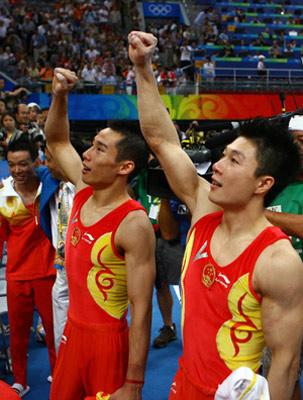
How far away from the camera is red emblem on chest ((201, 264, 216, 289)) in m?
1.96

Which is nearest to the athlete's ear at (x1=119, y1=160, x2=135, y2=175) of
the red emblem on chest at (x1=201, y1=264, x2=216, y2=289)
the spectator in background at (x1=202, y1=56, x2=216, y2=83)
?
the red emblem on chest at (x1=201, y1=264, x2=216, y2=289)

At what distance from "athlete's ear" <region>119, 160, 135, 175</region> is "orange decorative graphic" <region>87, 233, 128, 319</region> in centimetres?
31

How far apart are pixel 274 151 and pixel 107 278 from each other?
36.7 inches

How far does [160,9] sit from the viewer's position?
22266 mm

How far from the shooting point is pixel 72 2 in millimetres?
20422

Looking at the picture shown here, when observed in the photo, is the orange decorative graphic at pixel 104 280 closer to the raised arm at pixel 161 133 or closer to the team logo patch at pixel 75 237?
the team logo patch at pixel 75 237

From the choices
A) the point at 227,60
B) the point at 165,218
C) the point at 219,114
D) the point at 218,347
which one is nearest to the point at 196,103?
the point at 219,114

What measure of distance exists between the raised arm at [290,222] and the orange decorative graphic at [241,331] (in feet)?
2.66

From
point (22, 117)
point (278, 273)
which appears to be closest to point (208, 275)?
point (278, 273)

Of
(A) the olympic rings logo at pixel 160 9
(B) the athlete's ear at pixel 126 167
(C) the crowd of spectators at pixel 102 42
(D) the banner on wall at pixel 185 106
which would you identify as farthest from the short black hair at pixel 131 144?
(A) the olympic rings logo at pixel 160 9

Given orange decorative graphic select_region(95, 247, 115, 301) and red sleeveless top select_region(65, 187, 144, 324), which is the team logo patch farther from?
orange decorative graphic select_region(95, 247, 115, 301)

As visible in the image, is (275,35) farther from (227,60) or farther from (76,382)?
(76,382)

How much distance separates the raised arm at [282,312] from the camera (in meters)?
1.80

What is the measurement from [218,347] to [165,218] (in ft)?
8.43
